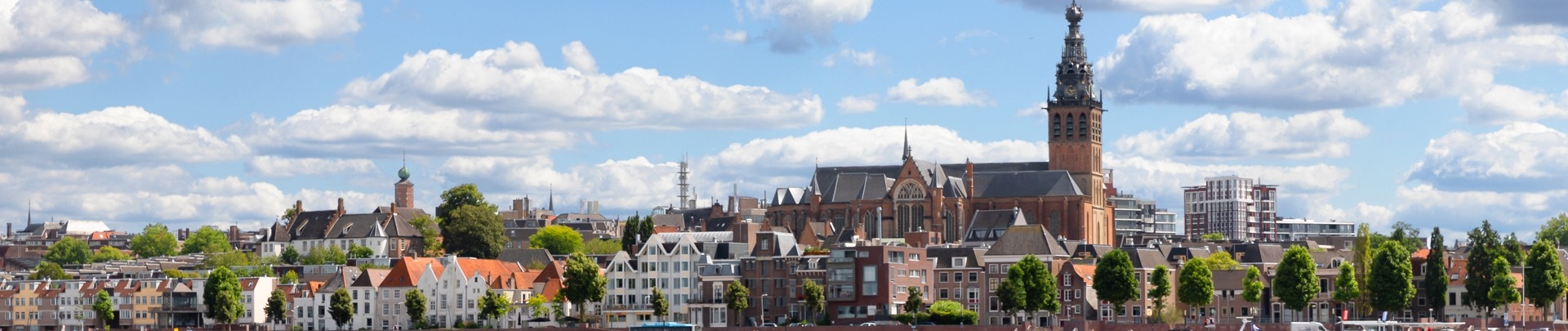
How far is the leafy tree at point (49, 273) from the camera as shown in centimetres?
18725

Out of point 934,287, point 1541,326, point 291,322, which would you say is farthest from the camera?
point 291,322

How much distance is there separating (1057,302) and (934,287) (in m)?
9.60

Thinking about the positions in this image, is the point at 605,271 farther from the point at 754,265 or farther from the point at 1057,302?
the point at 1057,302

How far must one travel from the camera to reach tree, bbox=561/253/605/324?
452 ft

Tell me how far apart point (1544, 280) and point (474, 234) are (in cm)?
8760

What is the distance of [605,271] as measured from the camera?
149 m

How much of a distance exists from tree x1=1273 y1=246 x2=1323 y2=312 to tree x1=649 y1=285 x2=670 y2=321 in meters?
35.3

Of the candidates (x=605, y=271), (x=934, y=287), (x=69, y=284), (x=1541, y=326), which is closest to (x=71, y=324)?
(x=69, y=284)

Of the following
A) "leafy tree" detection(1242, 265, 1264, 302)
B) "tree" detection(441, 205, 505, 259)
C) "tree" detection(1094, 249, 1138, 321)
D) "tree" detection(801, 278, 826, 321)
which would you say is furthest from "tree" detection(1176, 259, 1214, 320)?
"tree" detection(441, 205, 505, 259)

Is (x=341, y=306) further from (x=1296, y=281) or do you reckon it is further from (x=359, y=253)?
(x=1296, y=281)

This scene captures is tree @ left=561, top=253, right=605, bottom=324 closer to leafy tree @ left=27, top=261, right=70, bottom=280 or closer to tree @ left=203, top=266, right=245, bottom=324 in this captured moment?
tree @ left=203, top=266, right=245, bottom=324

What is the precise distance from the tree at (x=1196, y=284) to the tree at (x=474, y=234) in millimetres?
70181

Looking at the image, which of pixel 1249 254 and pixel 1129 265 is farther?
pixel 1249 254

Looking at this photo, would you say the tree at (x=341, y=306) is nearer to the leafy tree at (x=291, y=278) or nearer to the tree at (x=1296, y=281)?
the leafy tree at (x=291, y=278)
